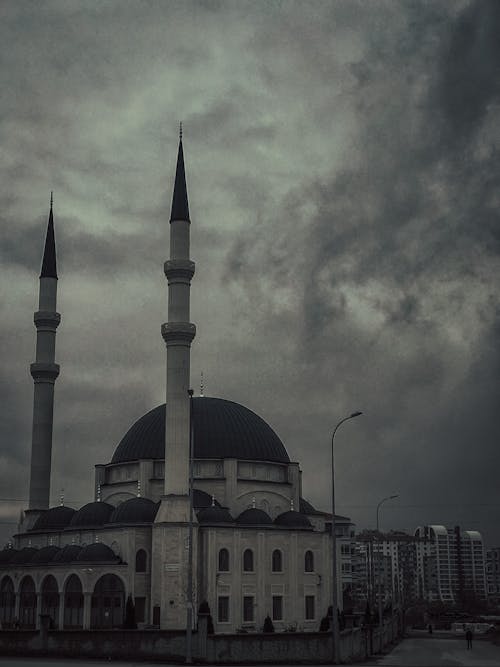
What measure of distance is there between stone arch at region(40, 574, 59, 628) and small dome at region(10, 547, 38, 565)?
3.64 m

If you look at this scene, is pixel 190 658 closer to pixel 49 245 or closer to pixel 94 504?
pixel 94 504

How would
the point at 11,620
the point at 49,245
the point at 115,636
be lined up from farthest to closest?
1. the point at 49,245
2. the point at 11,620
3. the point at 115,636

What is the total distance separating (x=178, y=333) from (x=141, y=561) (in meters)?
15.2

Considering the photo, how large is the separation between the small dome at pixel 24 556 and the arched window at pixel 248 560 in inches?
617

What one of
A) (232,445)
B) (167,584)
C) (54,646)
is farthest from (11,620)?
(54,646)

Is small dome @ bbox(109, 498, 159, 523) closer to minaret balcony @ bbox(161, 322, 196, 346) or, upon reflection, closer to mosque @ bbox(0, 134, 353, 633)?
mosque @ bbox(0, 134, 353, 633)

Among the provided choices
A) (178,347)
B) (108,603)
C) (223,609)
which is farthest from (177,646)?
(178,347)

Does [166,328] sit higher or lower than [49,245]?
lower

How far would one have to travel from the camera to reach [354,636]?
45.2 meters

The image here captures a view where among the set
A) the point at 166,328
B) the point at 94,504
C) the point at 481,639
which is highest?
the point at 166,328

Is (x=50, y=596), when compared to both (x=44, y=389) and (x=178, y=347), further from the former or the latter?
(x=178, y=347)

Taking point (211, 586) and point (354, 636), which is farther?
point (211, 586)

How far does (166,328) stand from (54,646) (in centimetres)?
2459

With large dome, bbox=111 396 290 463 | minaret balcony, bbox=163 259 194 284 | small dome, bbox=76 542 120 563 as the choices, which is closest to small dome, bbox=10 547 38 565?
small dome, bbox=76 542 120 563
